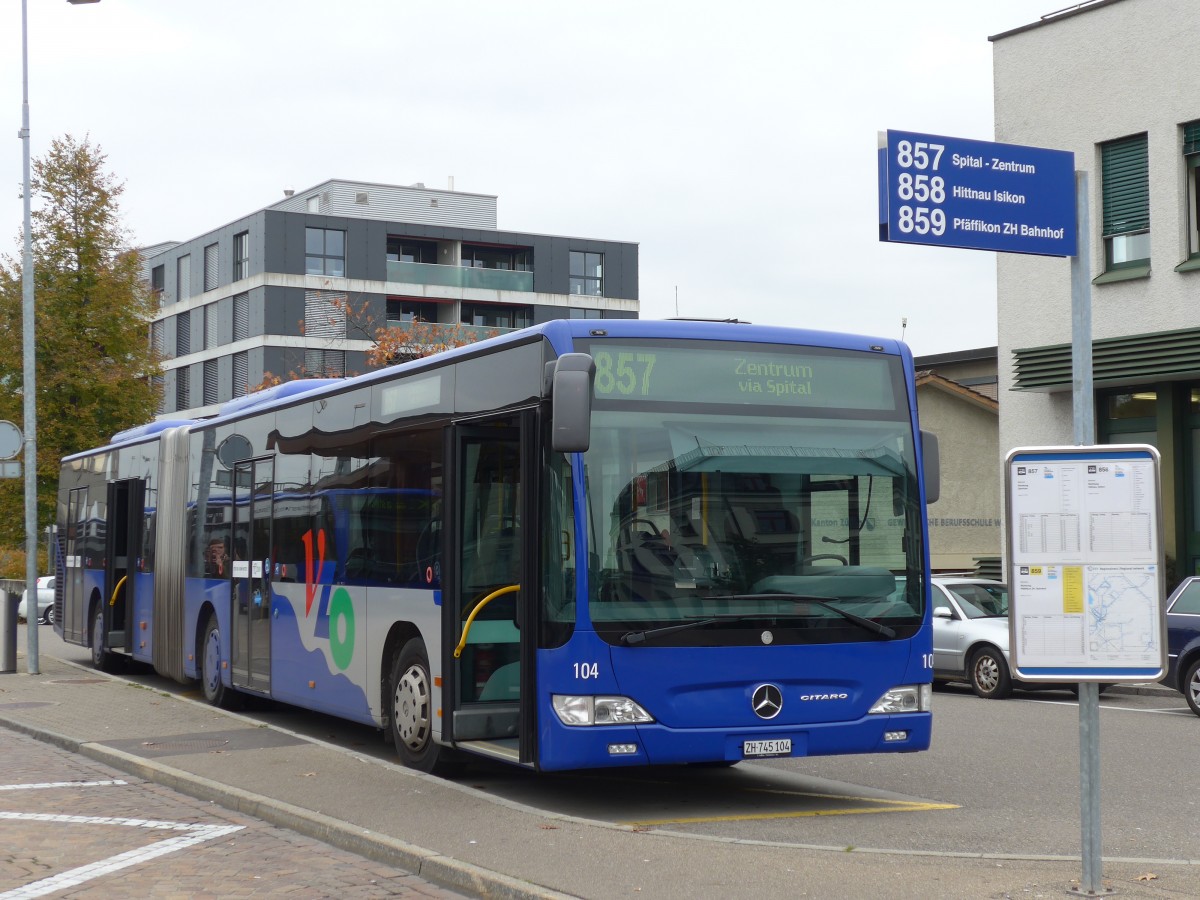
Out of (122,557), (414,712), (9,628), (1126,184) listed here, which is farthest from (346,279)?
(414,712)

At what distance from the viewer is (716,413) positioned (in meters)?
9.74

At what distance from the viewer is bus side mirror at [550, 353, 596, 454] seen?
8906mm

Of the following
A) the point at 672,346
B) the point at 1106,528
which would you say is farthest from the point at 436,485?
the point at 1106,528

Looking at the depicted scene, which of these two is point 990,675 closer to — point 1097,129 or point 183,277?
point 1097,129

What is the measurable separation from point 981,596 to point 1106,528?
13.5m

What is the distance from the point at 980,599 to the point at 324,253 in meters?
52.6

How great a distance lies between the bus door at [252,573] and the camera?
49.7 feet

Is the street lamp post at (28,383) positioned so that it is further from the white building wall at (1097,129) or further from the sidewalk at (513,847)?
the white building wall at (1097,129)

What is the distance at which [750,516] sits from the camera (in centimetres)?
955

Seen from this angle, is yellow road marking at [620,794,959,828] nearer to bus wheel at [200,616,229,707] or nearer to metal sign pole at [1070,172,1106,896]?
metal sign pole at [1070,172,1106,896]

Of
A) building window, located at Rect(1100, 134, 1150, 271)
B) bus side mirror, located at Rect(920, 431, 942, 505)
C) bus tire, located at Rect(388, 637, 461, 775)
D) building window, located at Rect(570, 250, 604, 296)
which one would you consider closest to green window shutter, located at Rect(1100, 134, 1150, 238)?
building window, located at Rect(1100, 134, 1150, 271)

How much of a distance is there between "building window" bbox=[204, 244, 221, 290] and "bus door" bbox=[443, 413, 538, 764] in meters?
62.7

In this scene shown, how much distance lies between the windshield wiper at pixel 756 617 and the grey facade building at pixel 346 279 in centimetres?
5324

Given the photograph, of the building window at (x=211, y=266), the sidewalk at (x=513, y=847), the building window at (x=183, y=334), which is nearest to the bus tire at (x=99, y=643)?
Answer: the sidewalk at (x=513, y=847)
